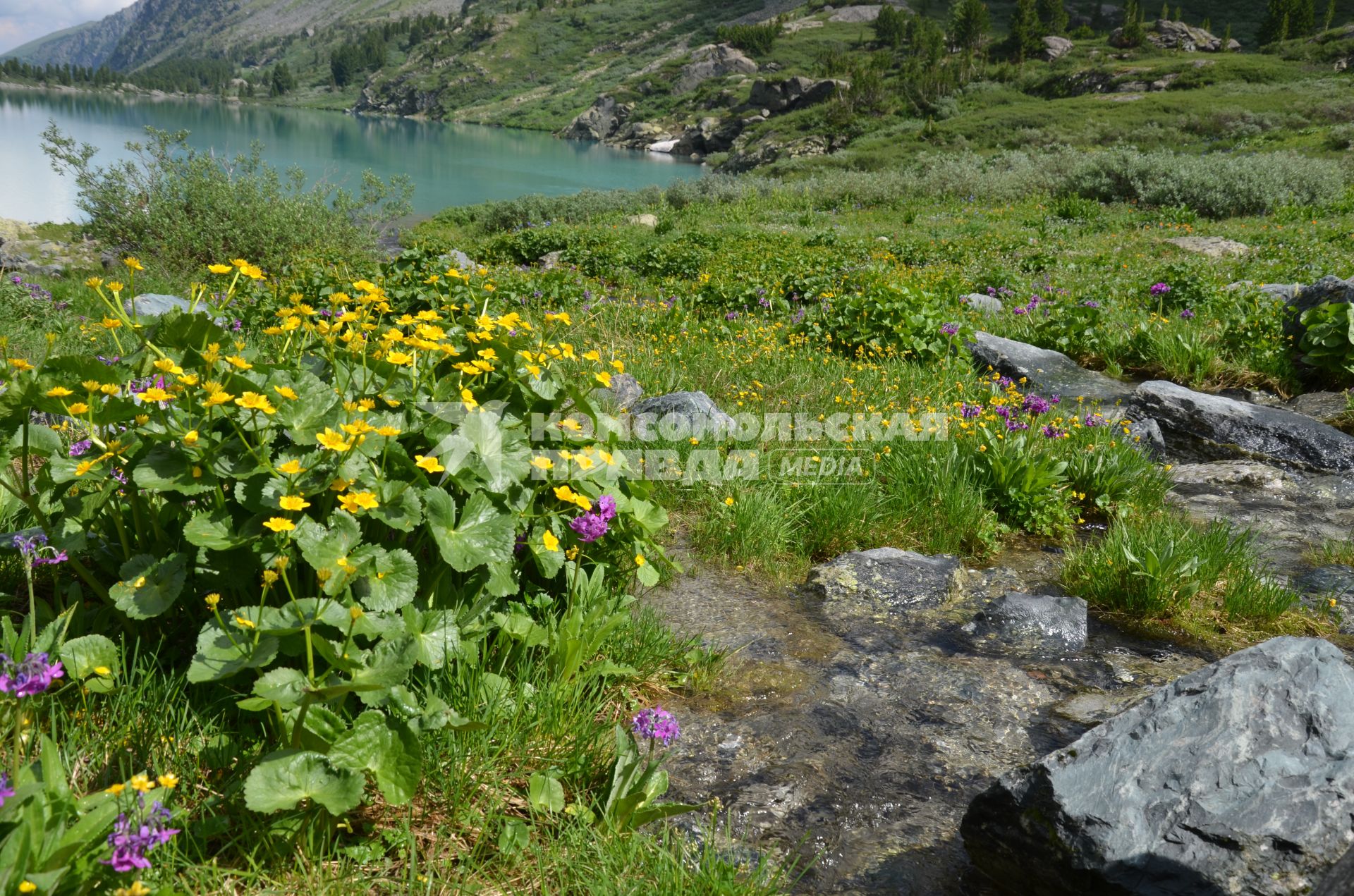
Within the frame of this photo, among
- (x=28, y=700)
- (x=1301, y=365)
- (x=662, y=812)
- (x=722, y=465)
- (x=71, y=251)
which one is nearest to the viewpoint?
(x=28, y=700)

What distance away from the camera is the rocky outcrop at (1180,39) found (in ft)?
244

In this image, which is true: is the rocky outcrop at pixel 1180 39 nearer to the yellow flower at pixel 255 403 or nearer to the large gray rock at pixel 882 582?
the large gray rock at pixel 882 582

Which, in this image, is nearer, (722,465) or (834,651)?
(834,651)

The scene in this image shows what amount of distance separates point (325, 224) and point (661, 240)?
6.48 m

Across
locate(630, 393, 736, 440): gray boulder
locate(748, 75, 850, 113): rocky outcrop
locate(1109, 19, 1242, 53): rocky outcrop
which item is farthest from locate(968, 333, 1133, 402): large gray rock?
locate(748, 75, 850, 113): rocky outcrop

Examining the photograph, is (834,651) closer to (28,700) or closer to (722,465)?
(722,465)

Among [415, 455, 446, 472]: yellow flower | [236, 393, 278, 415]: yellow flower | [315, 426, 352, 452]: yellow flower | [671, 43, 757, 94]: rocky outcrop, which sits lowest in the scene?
[415, 455, 446, 472]: yellow flower

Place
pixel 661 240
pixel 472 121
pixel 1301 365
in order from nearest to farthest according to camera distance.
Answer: pixel 1301 365 → pixel 661 240 → pixel 472 121

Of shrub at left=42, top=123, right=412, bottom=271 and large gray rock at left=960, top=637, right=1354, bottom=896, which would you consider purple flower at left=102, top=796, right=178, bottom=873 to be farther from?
shrub at left=42, top=123, right=412, bottom=271

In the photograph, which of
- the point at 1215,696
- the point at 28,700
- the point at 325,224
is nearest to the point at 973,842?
the point at 1215,696

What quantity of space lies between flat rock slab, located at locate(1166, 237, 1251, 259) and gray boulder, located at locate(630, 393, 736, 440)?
441 inches

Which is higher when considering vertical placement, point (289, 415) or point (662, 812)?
point (289, 415)

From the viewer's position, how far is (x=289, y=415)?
2238 mm

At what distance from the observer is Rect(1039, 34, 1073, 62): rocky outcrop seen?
254 ft
